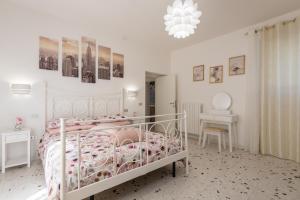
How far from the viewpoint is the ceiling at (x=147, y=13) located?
281 cm

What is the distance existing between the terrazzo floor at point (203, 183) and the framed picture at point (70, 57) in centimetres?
189

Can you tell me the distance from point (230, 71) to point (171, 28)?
2.70 m

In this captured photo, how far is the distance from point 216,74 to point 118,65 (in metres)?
2.66

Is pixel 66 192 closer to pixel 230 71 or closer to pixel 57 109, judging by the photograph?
pixel 57 109

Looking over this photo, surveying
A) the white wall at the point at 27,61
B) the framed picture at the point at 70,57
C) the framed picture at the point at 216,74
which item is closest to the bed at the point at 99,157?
the white wall at the point at 27,61

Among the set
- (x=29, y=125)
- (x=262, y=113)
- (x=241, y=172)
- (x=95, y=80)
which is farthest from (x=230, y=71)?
(x=29, y=125)

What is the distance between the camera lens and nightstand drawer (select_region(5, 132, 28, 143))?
2.60 meters

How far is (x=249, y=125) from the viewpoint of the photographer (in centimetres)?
365

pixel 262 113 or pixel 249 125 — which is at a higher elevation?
pixel 262 113

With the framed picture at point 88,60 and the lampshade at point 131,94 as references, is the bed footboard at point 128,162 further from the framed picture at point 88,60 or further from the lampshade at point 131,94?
the framed picture at point 88,60

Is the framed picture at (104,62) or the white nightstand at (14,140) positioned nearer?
the white nightstand at (14,140)

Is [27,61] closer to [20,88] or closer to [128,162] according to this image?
[20,88]

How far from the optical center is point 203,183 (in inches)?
90.7

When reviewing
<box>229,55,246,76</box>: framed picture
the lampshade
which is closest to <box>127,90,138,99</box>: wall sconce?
the lampshade
